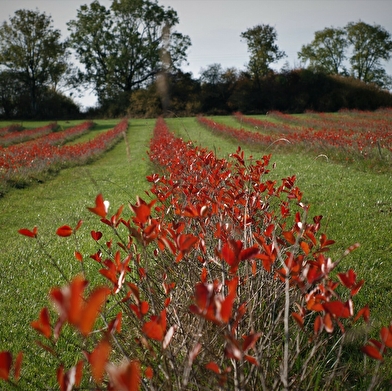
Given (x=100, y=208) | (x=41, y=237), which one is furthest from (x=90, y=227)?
(x=100, y=208)

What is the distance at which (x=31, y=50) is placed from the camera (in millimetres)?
46844

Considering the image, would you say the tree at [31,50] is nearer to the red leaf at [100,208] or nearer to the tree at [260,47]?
the tree at [260,47]

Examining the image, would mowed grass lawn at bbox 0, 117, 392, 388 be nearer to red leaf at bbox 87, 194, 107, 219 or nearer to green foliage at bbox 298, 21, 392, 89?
red leaf at bbox 87, 194, 107, 219

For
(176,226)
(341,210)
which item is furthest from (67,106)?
(176,226)

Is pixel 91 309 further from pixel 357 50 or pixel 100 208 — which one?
pixel 357 50

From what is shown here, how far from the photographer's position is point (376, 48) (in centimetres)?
6406

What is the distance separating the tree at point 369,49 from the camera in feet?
209

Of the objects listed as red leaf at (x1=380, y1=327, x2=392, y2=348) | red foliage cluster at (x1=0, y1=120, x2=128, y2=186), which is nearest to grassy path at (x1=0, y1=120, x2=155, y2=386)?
red foliage cluster at (x1=0, y1=120, x2=128, y2=186)

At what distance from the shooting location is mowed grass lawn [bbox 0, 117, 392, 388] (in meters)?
3.44

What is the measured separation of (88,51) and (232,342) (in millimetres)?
57583

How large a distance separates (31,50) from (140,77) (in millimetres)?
14024

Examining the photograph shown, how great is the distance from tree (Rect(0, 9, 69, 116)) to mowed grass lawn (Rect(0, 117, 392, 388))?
40.2 meters

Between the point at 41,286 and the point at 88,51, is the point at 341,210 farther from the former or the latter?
the point at 88,51

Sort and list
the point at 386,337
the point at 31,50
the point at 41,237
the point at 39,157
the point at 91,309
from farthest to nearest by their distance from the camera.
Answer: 1. the point at 31,50
2. the point at 39,157
3. the point at 41,237
4. the point at 386,337
5. the point at 91,309
